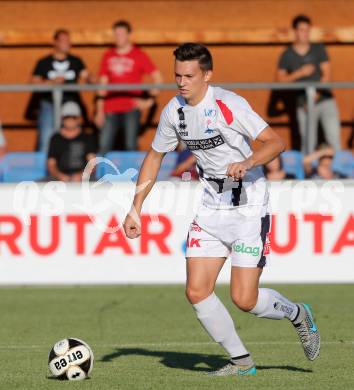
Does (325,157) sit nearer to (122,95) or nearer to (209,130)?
(122,95)

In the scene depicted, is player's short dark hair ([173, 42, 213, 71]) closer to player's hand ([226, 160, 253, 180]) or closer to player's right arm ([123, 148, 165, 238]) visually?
player's right arm ([123, 148, 165, 238])

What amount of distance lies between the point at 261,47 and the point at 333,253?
467cm

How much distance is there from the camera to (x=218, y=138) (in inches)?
302

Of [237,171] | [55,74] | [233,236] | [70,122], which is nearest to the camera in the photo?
A: [237,171]

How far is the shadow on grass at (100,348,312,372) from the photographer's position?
8257 millimetres

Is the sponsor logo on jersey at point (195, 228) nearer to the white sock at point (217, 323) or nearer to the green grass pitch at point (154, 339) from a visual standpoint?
the white sock at point (217, 323)

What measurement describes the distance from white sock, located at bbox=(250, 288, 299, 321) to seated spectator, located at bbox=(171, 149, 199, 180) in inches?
231

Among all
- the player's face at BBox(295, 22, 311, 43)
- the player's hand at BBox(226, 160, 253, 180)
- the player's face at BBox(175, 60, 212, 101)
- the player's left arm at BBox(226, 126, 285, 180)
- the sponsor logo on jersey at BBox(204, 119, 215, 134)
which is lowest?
the player's hand at BBox(226, 160, 253, 180)

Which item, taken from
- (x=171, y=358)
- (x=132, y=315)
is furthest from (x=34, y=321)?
(x=171, y=358)

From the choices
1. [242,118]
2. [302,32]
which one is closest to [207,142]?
[242,118]

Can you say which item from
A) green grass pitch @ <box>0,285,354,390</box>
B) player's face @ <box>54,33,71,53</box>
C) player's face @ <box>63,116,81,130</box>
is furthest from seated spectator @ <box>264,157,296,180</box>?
player's face @ <box>54,33,71,53</box>

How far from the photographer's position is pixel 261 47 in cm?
1728

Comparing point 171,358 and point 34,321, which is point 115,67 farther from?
point 171,358

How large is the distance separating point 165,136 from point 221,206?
23.7 inches
